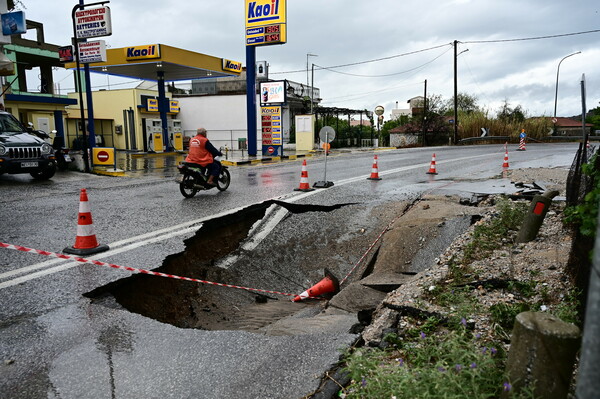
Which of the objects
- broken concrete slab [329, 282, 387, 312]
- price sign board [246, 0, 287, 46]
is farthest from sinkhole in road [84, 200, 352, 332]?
price sign board [246, 0, 287, 46]

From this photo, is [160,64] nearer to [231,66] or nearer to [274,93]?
[231,66]

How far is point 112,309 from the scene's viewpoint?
163 inches

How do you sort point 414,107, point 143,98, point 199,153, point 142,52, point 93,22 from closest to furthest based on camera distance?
point 199,153 < point 93,22 < point 142,52 < point 143,98 < point 414,107

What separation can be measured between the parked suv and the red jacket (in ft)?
17.5

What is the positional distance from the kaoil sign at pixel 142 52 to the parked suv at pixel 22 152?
10371 millimetres

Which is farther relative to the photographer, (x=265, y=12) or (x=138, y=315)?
(x=265, y=12)

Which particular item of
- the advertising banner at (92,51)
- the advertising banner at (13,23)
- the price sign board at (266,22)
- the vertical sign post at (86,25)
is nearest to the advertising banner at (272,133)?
the price sign board at (266,22)

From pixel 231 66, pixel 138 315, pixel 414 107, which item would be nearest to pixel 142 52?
pixel 231 66

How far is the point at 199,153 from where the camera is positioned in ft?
33.8

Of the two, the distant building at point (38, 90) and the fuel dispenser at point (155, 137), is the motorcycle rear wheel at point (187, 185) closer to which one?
the distant building at point (38, 90)

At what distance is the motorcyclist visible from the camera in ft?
33.7

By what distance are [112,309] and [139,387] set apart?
147 centimetres

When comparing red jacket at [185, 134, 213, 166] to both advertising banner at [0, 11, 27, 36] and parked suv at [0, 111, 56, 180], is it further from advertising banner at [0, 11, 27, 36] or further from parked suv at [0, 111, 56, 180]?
advertising banner at [0, 11, 27, 36]

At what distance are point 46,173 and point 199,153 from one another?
19.2 ft
